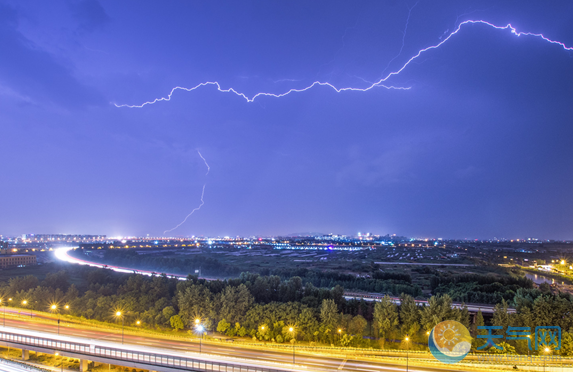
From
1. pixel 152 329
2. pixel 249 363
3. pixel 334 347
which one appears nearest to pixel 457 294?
pixel 334 347

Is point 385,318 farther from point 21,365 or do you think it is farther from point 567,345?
point 21,365

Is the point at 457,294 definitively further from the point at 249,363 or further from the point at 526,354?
the point at 249,363

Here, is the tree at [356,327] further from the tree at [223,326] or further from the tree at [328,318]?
the tree at [223,326]

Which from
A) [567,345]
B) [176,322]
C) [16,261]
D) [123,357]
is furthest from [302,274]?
[16,261]

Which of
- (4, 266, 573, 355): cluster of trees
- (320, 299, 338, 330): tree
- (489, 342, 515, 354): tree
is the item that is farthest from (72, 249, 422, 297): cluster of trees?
(489, 342, 515, 354): tree

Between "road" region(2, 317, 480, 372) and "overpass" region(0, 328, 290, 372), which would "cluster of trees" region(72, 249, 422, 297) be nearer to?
"road" region(2, 317, 480, 372)

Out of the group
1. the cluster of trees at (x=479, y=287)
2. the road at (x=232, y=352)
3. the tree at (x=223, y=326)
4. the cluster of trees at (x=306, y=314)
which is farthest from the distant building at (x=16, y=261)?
the cluster of trees at (x=479, y=287)
